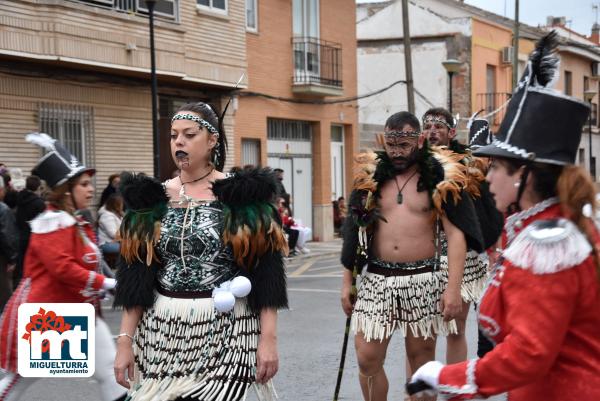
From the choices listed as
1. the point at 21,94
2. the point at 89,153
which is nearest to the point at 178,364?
the point at 21,94

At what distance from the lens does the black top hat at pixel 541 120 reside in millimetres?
2953

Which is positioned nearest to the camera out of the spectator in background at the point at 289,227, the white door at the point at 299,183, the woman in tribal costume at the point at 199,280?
the woman in tribal costume at the point at 199,280

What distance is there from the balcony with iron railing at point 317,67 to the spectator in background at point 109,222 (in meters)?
10.5

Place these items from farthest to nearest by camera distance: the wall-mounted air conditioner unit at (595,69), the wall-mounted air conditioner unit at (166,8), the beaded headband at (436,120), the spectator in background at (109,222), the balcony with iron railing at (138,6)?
1. the wall-mounted air conditioner unit at (595,69)
2. the wall-mounted air conditioner unit at (166,8)
3. the balcony with iron railing at (138,6)
4. the spectator in background at (109,222)
5. the beaded headband at (436,120)

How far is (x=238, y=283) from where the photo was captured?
13.6 ft

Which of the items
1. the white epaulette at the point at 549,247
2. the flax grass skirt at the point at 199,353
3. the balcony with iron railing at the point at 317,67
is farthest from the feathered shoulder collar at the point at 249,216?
the balcony with iron railing at the point at 317,67

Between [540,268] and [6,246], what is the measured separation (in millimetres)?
7747

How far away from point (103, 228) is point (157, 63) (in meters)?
5.21

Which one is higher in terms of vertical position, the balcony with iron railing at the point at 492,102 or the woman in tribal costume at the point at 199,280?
the balcony with iron railing at the point at 492,102

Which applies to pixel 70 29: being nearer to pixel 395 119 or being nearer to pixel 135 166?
pixel 135 166

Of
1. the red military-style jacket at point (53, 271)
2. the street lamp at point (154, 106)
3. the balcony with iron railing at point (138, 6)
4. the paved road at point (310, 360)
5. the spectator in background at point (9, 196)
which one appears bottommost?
the paved road at point (310, 360)

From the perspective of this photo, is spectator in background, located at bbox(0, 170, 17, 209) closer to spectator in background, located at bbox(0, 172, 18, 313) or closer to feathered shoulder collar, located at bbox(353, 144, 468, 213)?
spectator in background, located at bbox(0, 172, 18, 313)

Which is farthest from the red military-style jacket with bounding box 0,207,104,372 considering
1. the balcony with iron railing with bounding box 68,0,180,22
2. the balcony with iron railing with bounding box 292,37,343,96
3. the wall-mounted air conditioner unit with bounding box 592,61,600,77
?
the wall-mounted air conditioner unit with bounding box 592,61,600,77

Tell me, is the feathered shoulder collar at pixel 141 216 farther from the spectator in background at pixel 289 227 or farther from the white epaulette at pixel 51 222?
the spectator in background at pixel 289 227
